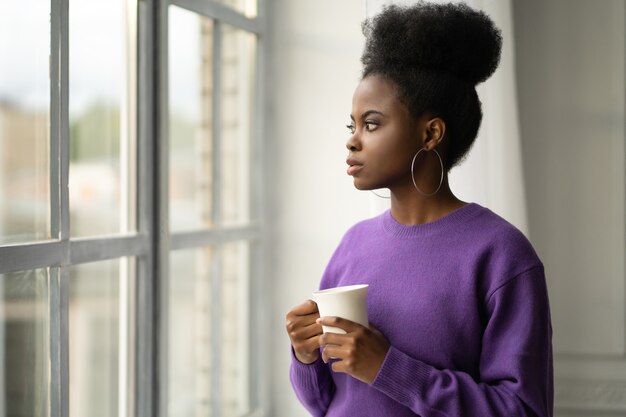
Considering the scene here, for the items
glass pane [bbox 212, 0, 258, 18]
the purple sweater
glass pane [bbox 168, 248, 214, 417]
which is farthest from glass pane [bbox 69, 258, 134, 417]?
glass pane [bbox 212, 0, 258, 18]

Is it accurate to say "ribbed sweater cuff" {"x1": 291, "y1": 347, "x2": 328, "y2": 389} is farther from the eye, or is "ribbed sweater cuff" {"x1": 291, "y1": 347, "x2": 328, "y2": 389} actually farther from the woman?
the eye

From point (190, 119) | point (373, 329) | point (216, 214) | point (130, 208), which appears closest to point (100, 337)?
point (130, 208)

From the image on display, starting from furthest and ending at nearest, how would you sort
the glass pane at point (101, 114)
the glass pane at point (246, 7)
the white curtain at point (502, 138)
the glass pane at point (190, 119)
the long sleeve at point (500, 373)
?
the glass pane at point (246, 7) < the white curtain at point (502, 138) < the glass pane at point (190, 119) < the glass pane at point (101, 114) < the long sleeve at point (500, 373)

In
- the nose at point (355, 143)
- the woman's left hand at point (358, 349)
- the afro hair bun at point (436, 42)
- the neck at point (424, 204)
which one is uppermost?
the afro hair bun at point (436, 42)

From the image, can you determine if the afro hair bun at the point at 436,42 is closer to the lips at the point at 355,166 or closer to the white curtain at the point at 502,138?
the lips at the point at 355,166

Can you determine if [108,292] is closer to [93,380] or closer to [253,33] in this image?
[93,380]

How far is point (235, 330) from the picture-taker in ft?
7.80

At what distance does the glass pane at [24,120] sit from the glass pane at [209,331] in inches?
25.5

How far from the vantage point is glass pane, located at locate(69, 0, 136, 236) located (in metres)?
1.55

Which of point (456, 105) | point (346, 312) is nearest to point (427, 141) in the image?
point (456, 105)

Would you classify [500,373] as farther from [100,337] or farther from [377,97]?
[100,337]

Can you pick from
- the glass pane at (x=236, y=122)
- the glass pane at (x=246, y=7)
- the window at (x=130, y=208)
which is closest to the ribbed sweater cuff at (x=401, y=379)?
the window at (x=130, y=208)

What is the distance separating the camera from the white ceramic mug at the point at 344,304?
1093 millimetres

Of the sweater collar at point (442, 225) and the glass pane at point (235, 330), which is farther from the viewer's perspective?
the glass pane at point (235, 330)
